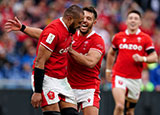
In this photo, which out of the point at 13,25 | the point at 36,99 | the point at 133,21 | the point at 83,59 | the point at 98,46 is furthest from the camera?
the point at 133,21

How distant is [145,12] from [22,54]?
6.68 meters

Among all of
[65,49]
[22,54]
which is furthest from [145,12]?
[65,49]

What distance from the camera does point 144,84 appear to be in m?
12.0

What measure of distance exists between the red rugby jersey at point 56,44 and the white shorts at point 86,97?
97 centimetres

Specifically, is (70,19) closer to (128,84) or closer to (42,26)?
(128,84)

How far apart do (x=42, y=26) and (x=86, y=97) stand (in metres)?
→ 6.22

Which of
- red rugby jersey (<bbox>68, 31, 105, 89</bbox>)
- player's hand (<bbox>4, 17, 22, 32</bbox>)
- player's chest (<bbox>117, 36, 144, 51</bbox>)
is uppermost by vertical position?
player's hand (<bbox>4, 17, 22, 32</bbox>)

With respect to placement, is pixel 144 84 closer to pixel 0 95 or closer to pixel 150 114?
pixel 150 114

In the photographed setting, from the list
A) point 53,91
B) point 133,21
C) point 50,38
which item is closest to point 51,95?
point 53,91

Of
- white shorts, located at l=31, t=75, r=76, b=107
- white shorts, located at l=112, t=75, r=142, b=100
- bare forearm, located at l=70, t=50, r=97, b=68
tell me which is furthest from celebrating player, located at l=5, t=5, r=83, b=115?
white shorts, located at l=112, t=75, r=142, b=100

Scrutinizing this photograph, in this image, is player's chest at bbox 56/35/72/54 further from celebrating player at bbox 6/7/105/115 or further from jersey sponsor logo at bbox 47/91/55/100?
celebrating player at bbox 6/7/105/115

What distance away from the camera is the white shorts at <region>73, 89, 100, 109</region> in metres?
7.18

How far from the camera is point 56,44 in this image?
6.00 meters

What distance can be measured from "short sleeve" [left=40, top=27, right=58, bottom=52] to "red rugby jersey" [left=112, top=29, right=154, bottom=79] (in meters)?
3.36
